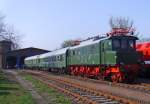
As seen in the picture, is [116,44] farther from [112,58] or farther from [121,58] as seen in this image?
[121,58]

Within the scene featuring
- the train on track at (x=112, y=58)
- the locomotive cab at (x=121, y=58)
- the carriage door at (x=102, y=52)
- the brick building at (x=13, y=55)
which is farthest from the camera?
the brick building at (x=13, y=55)

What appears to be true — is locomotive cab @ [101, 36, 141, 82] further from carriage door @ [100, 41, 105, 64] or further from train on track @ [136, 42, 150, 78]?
train on track @ [136, 42, 150, 78]

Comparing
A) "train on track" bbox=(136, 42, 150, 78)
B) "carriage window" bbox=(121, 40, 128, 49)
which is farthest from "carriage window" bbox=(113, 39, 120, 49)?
"train on track" bbox=(136, 42, 150, 78)

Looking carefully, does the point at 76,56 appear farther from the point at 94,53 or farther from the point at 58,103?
the point at 58,103

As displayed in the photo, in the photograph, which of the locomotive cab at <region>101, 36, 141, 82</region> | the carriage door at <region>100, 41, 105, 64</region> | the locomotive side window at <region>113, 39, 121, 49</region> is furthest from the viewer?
the carriage door at <region>100, 41, 105, 64</region>

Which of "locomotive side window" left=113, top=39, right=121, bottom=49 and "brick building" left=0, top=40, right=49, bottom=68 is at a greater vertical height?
"brick building" left=0, top=40, right=49, bottom=68

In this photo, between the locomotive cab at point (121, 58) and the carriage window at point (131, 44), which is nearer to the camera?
the locomotive cab at point (121, 58)

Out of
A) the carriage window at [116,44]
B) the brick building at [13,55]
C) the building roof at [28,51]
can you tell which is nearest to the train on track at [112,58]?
the carriage window at [116,44]

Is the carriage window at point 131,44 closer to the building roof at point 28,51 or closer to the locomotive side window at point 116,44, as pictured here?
the locomotive side window at point 116,44

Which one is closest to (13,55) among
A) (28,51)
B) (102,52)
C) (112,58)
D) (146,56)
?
(28,51)

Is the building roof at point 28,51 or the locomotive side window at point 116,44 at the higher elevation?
the building roof at point 28,51

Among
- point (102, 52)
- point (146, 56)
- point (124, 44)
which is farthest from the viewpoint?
point (146, 56)

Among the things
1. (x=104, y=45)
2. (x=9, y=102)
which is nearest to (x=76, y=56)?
(x=104, y=45)

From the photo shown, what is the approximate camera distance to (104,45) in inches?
1184
